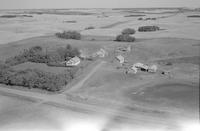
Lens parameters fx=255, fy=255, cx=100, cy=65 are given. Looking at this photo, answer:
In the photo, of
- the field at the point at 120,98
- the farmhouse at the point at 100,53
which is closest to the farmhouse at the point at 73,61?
the field at the point at 120,98

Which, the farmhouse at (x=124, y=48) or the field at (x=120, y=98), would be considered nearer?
the field at (x=120, y=98)

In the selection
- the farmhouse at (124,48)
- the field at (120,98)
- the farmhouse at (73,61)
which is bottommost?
the field at (120,98)

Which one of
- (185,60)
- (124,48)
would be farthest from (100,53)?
(185,60)

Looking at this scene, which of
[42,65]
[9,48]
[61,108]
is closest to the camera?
[61,108]

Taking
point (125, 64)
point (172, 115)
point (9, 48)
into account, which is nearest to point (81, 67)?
point (125, 64)

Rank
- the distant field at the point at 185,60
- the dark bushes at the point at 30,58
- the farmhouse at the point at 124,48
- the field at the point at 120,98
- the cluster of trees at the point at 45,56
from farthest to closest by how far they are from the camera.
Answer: the farmhouse at the point at 124,48, the dark bushes at the point at 30,58, the cluster of trees at the point at 45,56, the distant field at the point at 185,60, the field at the point at 120,98

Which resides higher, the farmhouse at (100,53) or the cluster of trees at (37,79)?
the farmhouse at (100,53)

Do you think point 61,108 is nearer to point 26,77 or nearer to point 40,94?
point 40,94

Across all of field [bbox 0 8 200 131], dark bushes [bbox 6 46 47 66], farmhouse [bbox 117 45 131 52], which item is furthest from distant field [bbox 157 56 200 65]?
dark bushes [bbox 6 46 47 66]

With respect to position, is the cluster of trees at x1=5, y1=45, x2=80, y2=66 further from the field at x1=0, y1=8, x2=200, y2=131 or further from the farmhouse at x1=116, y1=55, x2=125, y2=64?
the farmhouse at x1=116, y1=55, x2=125, y2=64

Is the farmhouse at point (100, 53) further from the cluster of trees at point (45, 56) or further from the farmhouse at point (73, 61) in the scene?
the farmhouse at point (73, 61)
